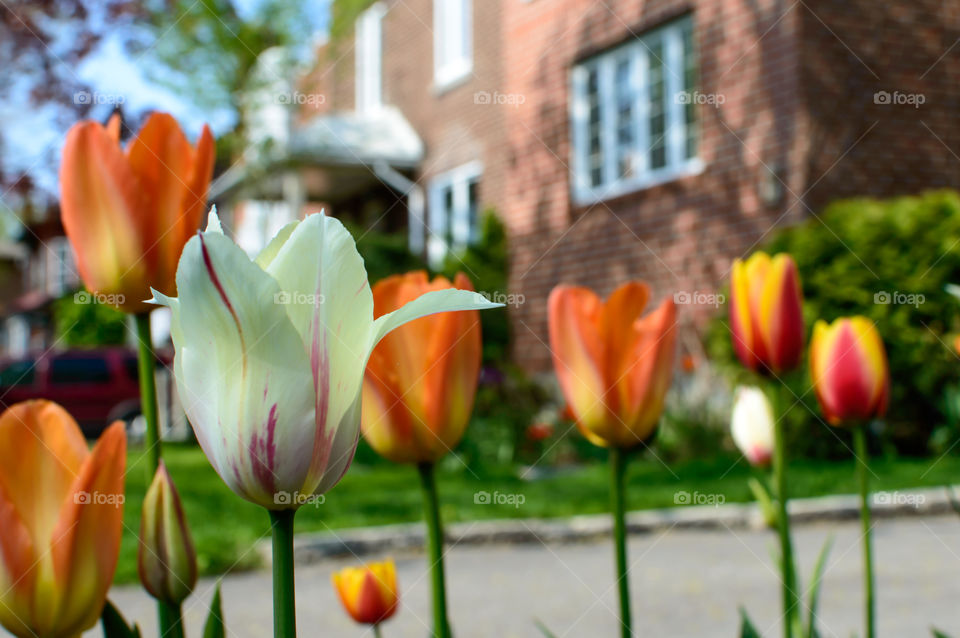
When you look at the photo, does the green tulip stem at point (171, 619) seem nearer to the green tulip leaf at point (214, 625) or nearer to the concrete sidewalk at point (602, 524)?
the green tulip leaf at point (214, 625)

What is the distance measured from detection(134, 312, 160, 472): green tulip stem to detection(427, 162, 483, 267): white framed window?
527 inches

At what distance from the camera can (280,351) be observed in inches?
25.6

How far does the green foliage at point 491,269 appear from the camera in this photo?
1286 cm

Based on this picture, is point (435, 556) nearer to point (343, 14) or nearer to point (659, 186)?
point (659, 186)

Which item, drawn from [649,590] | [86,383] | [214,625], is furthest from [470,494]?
[86,383]

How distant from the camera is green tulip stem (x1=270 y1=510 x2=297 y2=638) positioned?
606mm

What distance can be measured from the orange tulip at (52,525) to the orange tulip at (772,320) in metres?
0.94

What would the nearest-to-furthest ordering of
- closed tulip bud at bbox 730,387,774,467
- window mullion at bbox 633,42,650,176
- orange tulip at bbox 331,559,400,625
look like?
orange tulip at bbox 331,559,400,625
closed tulip bud at bbox 730,387,774,467
window mullion at bbox 633,42,650,176

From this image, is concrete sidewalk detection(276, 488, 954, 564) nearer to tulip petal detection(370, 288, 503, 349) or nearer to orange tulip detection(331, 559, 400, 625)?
orange tulip detection(331, 559, 400, 625)

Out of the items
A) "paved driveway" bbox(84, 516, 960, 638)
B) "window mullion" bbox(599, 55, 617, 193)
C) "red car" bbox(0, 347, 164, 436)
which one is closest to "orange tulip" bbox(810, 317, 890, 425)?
"paved driveway" bbox(84, 516, 960, 638)

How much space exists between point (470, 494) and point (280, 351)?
7148 millimetres

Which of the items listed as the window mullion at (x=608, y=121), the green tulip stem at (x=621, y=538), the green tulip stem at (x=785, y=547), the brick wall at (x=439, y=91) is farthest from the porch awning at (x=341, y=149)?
the green tulip stem at (x=621, y=538)

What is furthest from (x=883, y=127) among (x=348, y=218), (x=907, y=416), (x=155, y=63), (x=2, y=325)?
(x=2, y=325)

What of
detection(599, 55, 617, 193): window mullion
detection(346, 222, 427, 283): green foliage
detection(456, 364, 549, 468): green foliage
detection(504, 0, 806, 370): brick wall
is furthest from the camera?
detection(346, 222, 427, 283): green foliage
